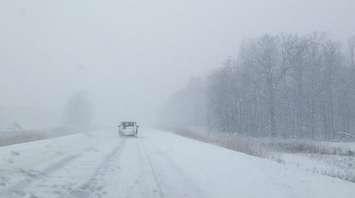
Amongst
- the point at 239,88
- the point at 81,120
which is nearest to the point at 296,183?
the point at 239,88

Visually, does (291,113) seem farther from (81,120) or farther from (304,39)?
(81,120)

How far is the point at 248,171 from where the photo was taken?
1414 centimetres

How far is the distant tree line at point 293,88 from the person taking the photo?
52.9 meters

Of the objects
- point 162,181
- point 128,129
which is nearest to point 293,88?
point 128,129

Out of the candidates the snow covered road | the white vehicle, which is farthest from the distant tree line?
the snow covered road

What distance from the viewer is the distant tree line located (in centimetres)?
5291

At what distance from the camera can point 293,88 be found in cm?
5447

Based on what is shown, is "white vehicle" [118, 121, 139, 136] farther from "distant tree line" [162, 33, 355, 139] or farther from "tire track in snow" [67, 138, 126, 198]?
"tire track in snow" [67, 138, 126, 198]

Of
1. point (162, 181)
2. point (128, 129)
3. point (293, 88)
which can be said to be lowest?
point (162, 181)

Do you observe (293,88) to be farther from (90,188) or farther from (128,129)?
(90,188)

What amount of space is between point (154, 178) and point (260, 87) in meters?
43.9

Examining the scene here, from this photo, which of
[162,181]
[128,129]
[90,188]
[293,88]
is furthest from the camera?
[293,88]

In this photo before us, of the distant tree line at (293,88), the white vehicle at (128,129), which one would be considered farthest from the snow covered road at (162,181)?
the distant tree line at (293,88)

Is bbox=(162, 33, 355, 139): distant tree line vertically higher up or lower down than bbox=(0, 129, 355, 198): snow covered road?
higher up
